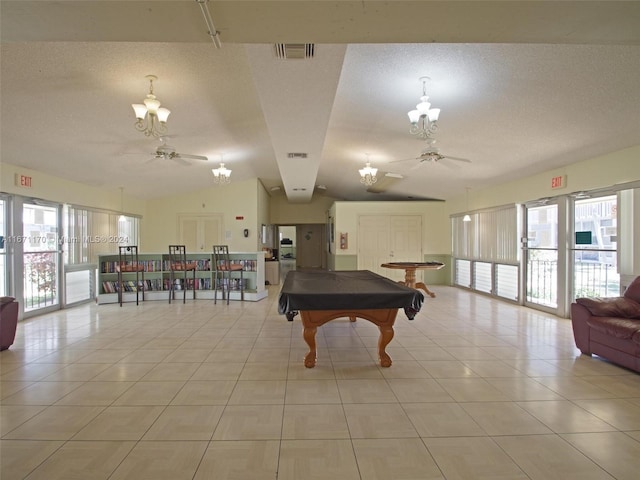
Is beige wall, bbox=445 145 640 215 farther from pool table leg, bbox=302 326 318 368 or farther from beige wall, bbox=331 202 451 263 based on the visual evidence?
pool table leg, bbox=302 326 318 368

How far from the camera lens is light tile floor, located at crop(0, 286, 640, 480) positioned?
190cm

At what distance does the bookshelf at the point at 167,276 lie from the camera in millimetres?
7113

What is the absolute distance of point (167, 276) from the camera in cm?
747

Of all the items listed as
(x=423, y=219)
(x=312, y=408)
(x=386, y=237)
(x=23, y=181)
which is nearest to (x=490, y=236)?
(x=423, y=219)

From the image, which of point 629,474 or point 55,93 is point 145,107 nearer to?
point 55,93

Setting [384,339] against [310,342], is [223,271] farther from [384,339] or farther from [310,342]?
[384,339]

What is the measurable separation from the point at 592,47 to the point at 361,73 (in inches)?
82.0

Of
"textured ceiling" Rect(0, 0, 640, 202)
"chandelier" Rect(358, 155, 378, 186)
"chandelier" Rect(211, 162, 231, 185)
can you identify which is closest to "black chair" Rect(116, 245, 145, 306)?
"textured ceiling" Rect(0, 0, 640, 202)

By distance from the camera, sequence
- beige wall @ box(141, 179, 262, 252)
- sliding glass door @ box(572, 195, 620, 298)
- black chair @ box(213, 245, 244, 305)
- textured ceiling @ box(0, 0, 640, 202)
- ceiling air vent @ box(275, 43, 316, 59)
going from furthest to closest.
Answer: beige wall @ box(141, 179, 262, 252), black chair @ box(213, 245, 244, 305), sliding glass door @ box(572, 195, 620, 298), ceiling air vent @ box(275, 43, 316, 59), textured ceiling @ box(0, 0, 640, 202)

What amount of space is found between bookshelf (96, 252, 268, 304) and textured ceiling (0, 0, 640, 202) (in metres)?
1.94

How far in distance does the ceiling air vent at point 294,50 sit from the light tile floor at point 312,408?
2841 mm

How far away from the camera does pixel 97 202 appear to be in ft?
23.9

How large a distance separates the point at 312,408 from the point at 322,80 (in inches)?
114

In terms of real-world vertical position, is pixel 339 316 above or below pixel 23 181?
below
